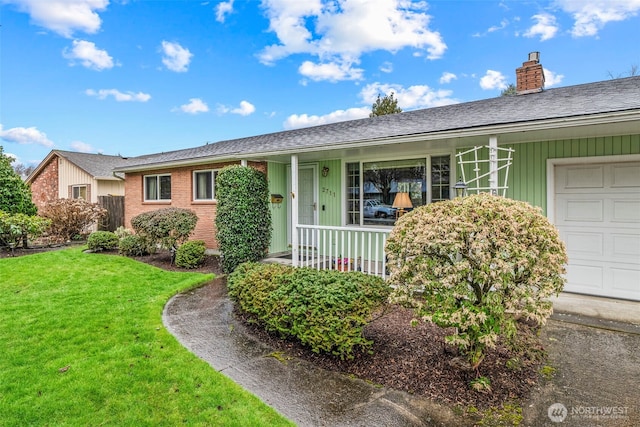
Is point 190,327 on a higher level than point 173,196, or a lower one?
lower

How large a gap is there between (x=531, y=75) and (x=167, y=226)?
9.60 metres

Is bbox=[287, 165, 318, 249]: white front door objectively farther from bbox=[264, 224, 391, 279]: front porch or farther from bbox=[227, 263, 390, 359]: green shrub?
bbox=[227, 263, 390, 359]: green shrub

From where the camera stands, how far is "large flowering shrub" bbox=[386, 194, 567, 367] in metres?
2.79

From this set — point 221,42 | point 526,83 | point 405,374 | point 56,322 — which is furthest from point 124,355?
point 221,42

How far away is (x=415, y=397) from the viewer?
2.88m

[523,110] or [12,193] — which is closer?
[523,110]

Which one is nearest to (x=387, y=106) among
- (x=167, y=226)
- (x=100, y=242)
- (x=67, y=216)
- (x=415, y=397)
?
(x=167, y=226)

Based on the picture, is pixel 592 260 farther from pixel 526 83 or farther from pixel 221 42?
pixel 221 42

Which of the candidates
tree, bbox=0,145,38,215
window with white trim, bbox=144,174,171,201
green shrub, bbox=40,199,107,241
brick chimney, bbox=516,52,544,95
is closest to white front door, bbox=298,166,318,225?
window with white trim, bbox=144,174,171,201

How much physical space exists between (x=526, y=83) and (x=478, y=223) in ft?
21.5

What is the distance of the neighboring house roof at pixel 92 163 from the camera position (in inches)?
677

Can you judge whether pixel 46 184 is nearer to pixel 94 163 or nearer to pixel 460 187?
pixel 94 163

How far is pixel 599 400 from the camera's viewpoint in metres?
2.78

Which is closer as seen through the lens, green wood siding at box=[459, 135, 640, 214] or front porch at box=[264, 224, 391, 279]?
green wood siding at box=[459, 135, 640, 214]
